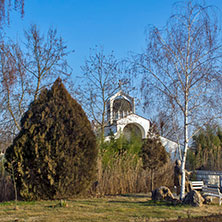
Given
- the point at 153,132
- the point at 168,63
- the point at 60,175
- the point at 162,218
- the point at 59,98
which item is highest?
the point at 168,63

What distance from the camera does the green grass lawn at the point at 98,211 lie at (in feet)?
17.7

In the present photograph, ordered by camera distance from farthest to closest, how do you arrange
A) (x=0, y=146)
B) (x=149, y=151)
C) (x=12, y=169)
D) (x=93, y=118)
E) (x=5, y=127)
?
(x=93, y=118) → (x=0, y=146) → (x=5, y=127) → (x=149, y=151) → (x=12, y=169)

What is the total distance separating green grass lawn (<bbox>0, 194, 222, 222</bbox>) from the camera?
5410 mm

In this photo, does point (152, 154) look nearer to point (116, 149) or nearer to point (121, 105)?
point (116, 149)

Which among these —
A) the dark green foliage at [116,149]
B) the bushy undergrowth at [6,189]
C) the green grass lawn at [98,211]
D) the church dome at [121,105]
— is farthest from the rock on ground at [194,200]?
the church dome at [121,105]

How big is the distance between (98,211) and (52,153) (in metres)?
2.17

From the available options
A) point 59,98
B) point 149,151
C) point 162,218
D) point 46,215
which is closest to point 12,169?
point 46,215

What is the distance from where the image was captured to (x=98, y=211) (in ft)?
20.0

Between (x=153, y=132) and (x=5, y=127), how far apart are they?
757cm

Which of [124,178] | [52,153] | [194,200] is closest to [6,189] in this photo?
[52,153]

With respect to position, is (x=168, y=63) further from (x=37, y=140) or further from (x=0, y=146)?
(x=0, y=146)

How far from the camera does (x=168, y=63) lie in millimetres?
8227

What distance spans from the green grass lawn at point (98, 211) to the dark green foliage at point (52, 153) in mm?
431

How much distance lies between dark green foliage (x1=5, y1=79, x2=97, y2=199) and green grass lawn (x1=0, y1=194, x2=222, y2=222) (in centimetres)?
43
